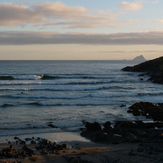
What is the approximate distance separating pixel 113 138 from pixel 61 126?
365 centimetres

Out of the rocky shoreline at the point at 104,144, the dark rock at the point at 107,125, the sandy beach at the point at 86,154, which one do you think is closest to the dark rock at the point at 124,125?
the rocky shoreline at the point at 104,144

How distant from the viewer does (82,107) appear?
66.8 feet

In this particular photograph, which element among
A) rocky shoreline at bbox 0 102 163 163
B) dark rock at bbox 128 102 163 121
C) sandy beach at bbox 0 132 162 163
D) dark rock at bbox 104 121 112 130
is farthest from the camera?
dark rock at bbox 128 102 163 121

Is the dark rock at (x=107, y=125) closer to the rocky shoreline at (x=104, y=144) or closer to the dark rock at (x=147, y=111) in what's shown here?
the rocky shoreline at (x=104, y=144)

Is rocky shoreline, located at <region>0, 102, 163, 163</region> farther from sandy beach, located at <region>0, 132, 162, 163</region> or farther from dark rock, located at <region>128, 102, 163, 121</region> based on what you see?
dark rock, located at <region>128, 102, 163, 121</region>

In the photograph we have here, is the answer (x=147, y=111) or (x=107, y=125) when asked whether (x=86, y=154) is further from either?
(x=147, y=111)

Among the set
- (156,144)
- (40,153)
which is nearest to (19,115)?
(40,153)

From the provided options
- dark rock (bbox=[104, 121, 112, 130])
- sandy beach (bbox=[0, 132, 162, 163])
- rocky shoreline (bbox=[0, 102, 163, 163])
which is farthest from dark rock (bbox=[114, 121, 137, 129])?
sandy beach (bbox=[0, 132, 162, 163])

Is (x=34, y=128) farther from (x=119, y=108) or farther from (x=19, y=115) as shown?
(x=119, y=108)

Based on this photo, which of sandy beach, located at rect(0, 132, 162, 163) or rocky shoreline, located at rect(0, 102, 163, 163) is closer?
sandy beach, located at rect(0, 132, 162, 163)

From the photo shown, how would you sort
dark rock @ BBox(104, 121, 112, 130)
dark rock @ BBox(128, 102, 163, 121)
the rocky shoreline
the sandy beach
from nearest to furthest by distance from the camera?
1. the sandy beach
2. the rocky shoreline
3. dark rock @ BBox(104, 121, 112, 130)
4. dark rock @ BBox(128, 102, 163, 121)

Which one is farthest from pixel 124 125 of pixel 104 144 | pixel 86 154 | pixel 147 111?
pixel 86 154

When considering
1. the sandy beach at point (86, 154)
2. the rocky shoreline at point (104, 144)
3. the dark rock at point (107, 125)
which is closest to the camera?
the sandy beach at point (86, 154)

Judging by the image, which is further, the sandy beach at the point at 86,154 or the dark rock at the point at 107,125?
the dark rock at the point at 107,125
